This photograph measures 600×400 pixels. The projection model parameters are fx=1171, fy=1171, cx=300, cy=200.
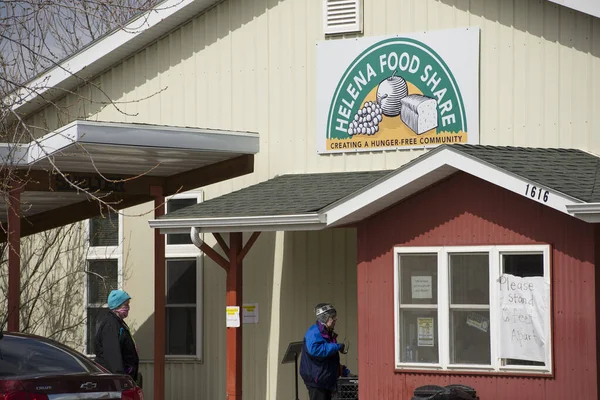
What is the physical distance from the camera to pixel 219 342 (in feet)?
54.0

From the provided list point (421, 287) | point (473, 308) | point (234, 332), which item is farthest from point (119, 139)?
point (473, 308)

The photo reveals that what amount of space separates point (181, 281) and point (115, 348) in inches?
174

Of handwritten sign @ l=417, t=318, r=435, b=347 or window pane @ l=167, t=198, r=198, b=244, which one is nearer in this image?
handwritten sign @ l=417, t=318, r=435, b=347

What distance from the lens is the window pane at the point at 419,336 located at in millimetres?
12680

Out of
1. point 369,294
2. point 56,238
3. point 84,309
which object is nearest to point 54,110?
point 56,238

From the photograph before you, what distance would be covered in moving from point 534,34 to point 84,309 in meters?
8.14

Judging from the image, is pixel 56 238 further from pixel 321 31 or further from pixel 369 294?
pixel 369 294

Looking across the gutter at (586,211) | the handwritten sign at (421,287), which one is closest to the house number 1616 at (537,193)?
the gutter at (586,211)

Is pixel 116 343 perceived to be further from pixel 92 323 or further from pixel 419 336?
pixel 92 323

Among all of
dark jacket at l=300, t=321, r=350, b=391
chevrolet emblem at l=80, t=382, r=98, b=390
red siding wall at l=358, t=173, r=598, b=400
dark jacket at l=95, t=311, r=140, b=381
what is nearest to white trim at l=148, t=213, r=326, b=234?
red siding wall at l=358, t=173, r=598, b=400

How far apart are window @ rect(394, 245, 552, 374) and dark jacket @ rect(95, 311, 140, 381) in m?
2.94

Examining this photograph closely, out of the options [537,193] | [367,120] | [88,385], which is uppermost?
[367,120]

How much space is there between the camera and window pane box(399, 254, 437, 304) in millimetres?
12745

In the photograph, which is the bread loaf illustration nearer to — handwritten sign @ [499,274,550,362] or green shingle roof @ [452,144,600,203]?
green shingle roof @ [452,144,600,203]
